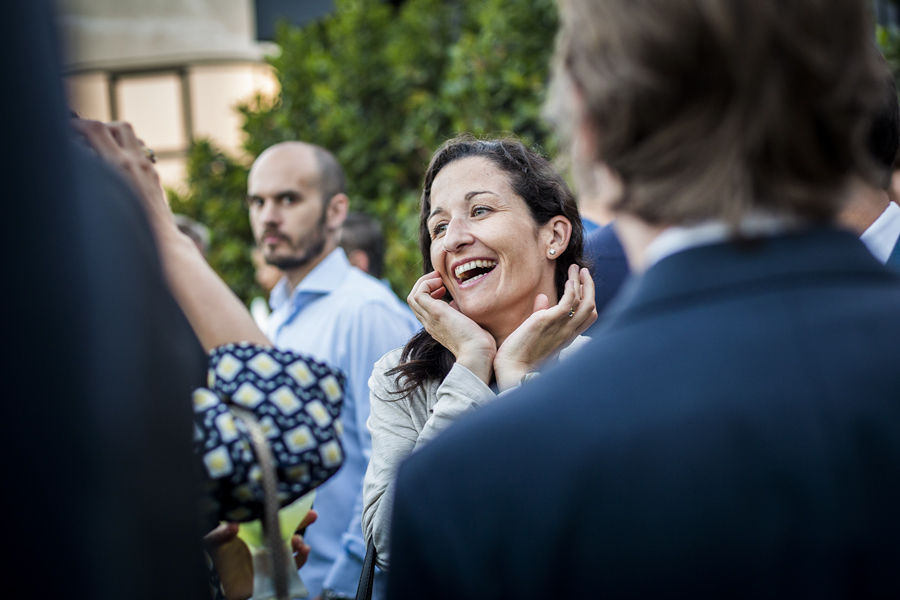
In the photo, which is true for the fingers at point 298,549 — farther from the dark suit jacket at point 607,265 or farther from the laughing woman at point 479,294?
the dark suit jacket at point 607,265

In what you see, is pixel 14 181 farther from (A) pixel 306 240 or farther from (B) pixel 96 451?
(A) pixel 306 240

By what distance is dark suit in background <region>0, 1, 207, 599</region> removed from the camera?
111 cm

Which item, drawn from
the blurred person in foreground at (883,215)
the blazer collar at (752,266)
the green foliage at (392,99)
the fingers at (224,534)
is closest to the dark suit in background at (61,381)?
the blazer collar at (752,266)

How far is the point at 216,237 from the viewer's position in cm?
895

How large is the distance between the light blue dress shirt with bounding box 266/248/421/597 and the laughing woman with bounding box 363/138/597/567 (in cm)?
102

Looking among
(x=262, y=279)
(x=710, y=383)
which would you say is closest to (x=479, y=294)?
(x=710, y=383)

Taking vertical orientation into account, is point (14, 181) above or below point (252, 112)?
below

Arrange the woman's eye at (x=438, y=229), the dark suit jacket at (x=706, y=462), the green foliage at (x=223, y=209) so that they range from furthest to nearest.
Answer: the green foliage at (x=223, y=209) → the woman's eye at (x=438, y=229) → the dark suit jacket at (x=706, y=462)

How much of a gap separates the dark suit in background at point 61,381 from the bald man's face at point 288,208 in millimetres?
3843

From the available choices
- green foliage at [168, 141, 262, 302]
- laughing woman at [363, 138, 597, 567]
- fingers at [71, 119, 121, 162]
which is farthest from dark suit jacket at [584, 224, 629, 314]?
green foliage at [168, 141, 262, 302]

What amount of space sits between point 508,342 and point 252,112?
21.6 ft

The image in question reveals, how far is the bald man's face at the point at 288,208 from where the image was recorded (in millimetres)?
5031

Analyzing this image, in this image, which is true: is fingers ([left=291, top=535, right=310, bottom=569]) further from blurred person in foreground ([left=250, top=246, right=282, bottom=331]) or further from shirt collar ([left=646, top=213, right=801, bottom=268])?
blurred person in foreground ([left=250, top=246, right=282, bottom=331])

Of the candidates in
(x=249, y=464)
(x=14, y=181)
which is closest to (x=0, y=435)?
(x=14, y=181)
